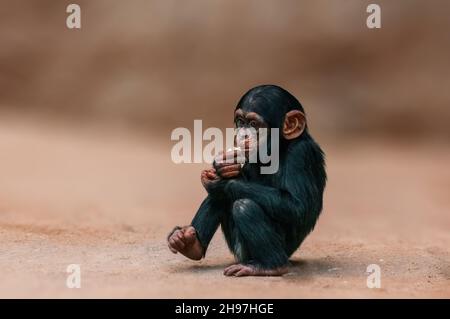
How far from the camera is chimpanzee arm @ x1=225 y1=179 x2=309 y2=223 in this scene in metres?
6.64

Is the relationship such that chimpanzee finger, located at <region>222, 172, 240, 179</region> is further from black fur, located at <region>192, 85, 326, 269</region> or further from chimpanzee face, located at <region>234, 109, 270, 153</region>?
chimpanzee face, located at <region>234, 109, 270, 153</region>

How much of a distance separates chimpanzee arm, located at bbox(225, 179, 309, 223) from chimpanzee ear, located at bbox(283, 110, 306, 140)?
0.41 metres

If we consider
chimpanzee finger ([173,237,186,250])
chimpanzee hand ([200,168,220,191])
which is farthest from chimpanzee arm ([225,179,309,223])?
chimpanzee finger ([173,237,186,250])

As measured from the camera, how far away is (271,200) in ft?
21.8

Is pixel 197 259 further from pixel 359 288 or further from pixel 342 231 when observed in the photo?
pixel 342 231

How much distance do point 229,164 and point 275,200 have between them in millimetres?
408

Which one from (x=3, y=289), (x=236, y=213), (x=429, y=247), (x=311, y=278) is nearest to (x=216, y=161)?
(x=236, y=213)

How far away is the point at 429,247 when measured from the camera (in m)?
8.50

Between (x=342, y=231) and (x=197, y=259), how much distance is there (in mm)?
2595

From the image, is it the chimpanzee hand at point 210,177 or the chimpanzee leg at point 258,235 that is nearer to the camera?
the chimpanzee leg at point 258,235

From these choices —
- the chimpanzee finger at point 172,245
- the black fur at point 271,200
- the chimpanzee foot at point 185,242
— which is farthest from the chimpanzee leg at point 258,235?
the chimpanzee finger at point 172,245

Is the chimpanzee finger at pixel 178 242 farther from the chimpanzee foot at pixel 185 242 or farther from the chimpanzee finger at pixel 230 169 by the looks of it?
the chimpanzee finger at pixel 230 169

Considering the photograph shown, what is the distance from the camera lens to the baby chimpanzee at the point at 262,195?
21.9ft

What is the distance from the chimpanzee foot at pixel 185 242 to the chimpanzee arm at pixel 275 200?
0.48 m
